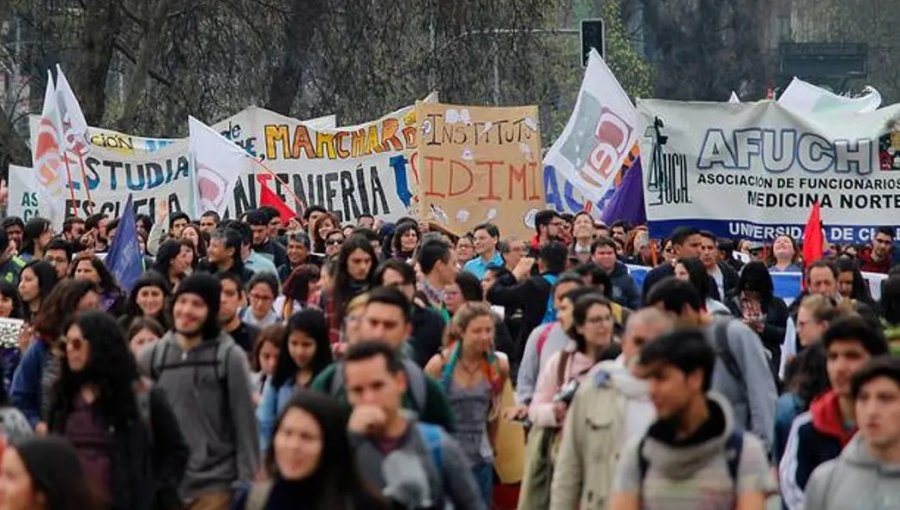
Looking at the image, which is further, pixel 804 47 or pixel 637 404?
pixel 804 47

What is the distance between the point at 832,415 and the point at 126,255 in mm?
8938

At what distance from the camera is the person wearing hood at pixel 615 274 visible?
14.4 meters

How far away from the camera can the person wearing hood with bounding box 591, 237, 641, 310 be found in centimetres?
1443

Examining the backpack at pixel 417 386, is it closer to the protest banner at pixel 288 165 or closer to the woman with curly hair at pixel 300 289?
the woman with curly hair at pixel 300 289

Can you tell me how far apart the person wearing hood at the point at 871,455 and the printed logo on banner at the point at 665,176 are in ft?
37.4

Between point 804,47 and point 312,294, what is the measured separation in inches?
2440

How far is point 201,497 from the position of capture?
926 cm

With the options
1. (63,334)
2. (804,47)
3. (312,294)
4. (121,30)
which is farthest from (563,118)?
(63,334)

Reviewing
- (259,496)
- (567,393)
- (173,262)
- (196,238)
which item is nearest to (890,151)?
(196,238)

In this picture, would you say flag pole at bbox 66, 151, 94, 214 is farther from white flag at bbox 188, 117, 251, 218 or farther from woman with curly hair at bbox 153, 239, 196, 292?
woman with curly hair at bbox 153, 239, 196, 292

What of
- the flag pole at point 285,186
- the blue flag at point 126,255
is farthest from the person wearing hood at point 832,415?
the flag pole at point 285,186

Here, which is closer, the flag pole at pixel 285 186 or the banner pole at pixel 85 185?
the flag pole at pixel 285 186

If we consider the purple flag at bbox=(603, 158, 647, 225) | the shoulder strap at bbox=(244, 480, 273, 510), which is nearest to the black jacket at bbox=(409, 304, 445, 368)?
the shoulder strap at bbox=(244, 480, 273, 510)

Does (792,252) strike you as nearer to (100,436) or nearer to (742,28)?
(100,436)
